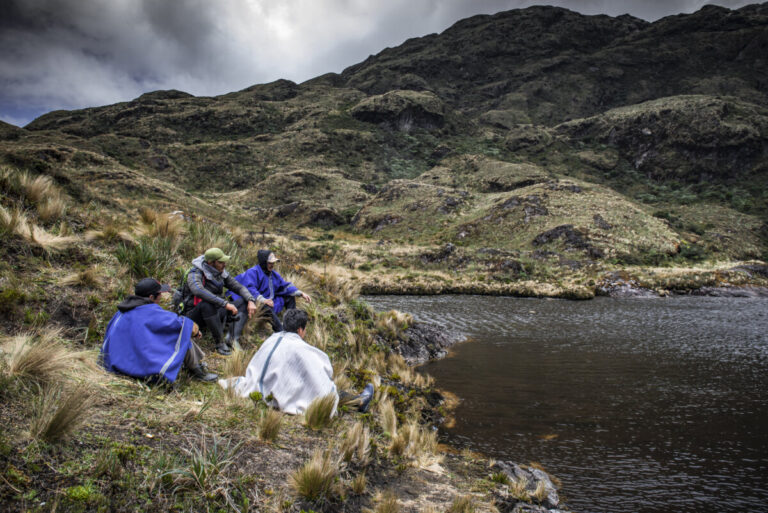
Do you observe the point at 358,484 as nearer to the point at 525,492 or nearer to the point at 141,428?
the point at 141,428

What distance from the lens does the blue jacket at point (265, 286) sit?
22.0 feet

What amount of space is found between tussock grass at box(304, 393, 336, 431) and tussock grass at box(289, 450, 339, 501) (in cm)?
88

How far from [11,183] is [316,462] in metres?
7.95

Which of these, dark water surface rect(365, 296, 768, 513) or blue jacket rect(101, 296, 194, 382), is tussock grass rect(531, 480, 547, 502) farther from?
blue jacket rect(101, 296, 194, 382)

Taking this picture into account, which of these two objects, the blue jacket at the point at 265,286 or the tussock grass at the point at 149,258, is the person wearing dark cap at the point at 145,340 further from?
the tussock grass at the point at 149,258

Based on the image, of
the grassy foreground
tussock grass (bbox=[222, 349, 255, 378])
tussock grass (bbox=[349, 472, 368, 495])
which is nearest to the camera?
the grassy foreground

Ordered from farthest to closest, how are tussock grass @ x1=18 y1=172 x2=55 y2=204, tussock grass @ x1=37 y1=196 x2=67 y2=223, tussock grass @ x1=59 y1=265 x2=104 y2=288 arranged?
tussock grass @ x1=18 y1=172 x2=55 y2=204 → tussock grass @ x1=37 y1=196 x2=67 y2=223 → tussock grass @ x1=59 y1=265 x2=104 y2=288

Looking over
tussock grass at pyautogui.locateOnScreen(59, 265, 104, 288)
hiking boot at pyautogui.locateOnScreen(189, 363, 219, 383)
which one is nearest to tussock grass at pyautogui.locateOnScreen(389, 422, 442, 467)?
hiking boot at pyautogui.locateOnScreen(189, 363, 219, 383)

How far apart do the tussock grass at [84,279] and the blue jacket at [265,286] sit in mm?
1993

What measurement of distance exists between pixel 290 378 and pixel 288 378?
0.02 m

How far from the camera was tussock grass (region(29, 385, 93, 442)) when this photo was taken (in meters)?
2.35

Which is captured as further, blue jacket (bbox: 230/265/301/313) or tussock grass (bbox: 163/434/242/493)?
blue jacket (bbox: 230/265/301/313)

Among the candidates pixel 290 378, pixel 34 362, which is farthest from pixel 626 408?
pixel 34 362

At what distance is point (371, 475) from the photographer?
3750mm
